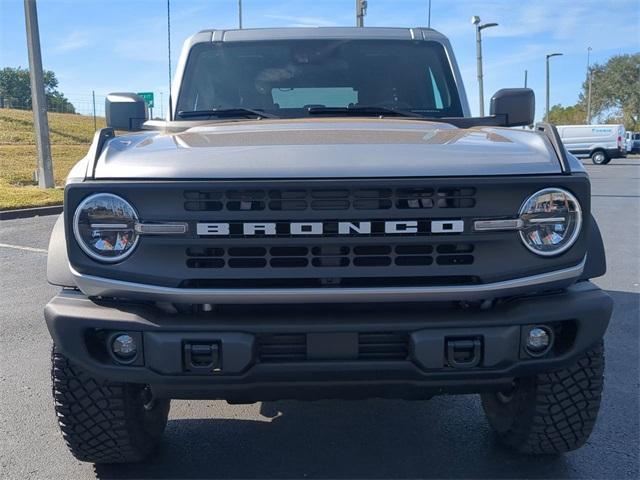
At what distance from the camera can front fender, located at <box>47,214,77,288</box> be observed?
259 centimetres

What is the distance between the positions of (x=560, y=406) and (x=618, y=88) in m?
78.1

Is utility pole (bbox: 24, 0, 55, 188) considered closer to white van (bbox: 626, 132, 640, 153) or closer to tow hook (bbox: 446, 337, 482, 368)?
tow hook (bbox: 446, 337, 482, 368)

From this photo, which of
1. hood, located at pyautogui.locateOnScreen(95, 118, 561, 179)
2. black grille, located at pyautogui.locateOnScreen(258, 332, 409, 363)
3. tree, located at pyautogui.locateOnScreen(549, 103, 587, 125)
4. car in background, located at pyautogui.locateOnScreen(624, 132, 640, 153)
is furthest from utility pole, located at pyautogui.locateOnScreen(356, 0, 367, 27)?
tree, located at pyautogui.locateOnScreen(549, 103, 587, 125)

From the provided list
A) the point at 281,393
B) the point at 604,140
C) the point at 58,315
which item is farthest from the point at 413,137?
the point at 604,140

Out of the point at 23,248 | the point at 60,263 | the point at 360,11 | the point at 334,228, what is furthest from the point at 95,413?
the point at 360,11

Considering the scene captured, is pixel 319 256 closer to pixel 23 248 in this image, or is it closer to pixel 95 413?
pixel 95 413

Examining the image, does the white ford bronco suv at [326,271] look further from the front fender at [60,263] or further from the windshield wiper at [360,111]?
the windshield wiper at [360,111]

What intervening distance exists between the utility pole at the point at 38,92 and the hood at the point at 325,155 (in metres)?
13.6

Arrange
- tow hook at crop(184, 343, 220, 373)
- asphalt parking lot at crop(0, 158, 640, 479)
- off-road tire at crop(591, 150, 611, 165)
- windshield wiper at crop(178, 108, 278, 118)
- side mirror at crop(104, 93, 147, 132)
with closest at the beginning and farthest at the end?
tow hook at crop(184, 343, 220, 373) < asphalt parking lot at crop(0, 158, 640, 479) < windshield wiper at crop(178, 108, 278, 118) < side mirror at crop(104, 93, 147, 132) < off-road tire at crop(591, 150, 611, 165)

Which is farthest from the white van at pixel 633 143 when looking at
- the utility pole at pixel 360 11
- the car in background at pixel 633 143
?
Result: the utility pole at pixel 360 11

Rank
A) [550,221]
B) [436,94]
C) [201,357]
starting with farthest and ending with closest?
[436,94], [550,221], [201,357]

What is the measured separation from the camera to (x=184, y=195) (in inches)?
95.1

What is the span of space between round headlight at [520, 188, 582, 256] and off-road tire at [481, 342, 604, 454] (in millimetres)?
517

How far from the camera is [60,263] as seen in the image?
2637 millimetres
